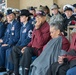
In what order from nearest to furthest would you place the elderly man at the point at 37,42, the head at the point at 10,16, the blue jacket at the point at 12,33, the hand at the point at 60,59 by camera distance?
1. the hand at the point at 60,59
2. the elderly man at the point at 37,42
3. the blue jacket at the point at 12,33
4. the head at the point at 10,16

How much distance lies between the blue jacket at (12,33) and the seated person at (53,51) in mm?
1371

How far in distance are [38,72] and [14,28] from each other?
5.48 feet

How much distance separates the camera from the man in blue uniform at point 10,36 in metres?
4.76

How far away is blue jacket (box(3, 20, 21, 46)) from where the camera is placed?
475 cm

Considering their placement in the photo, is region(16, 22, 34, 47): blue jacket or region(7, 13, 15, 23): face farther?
region(7, 13, 15, 23): face

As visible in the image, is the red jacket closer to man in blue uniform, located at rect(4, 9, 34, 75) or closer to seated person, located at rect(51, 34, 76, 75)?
man in blue uniform, located at rect(4, 9, 34, 75)

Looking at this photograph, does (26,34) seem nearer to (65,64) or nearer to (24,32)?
(24,32)

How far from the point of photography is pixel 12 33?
15.9 feet

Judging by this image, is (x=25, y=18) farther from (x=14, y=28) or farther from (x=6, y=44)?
(x=6, y=44)

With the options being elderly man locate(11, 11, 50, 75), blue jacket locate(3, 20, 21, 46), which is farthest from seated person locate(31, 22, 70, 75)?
blue jacket locate(3, 20, 21, 46)

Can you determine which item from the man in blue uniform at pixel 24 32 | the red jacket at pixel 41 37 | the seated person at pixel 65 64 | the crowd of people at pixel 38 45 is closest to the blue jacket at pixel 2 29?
the crowd of people at pixel 38 45

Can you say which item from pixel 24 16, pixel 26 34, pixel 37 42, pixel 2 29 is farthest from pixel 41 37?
pixel 2 29

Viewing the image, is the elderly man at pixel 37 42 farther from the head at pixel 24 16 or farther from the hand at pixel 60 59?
the hand at pixel 60 59

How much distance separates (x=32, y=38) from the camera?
4195 millimetres
